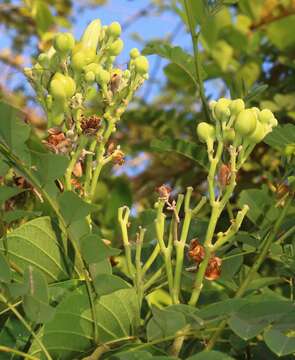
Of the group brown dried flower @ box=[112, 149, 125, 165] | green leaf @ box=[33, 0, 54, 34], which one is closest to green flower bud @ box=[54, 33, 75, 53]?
brown dried flower @ box=[112, 149, 125, 165]

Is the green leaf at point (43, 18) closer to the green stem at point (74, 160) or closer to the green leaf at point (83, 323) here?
the green stem at point (74, 160)

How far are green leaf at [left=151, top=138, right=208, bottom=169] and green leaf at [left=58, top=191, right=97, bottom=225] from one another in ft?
0.96

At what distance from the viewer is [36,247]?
Result: 63 cm

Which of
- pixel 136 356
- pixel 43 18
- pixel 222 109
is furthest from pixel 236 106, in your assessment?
pixel 43 18

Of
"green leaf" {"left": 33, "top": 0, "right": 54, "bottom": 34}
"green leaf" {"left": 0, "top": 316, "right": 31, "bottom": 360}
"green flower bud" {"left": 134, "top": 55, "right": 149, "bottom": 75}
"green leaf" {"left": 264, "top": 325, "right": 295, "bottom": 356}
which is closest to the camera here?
"green leaf" {"left": 264, "top": 325, "right": 295, "bottom": 356}

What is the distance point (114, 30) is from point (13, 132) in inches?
7.8

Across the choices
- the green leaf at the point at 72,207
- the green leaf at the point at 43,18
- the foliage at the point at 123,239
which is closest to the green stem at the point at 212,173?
the foliage at the point at 123,239

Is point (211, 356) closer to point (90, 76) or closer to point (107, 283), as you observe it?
point (107, 283)

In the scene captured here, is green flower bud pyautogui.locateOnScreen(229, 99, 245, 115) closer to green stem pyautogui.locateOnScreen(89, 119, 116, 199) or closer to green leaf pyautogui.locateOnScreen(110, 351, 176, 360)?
green stem pyautogui.locateOnScreen(89, 119, 116, 199)

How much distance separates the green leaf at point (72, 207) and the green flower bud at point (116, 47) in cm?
19

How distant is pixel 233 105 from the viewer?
634mm

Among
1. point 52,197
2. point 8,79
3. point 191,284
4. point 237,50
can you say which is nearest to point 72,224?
point 52,197

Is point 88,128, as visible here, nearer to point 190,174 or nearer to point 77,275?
point 77,275

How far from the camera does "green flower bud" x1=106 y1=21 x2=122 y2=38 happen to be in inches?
28.9
